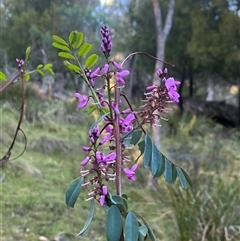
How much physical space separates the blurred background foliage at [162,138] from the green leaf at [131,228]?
1.72m

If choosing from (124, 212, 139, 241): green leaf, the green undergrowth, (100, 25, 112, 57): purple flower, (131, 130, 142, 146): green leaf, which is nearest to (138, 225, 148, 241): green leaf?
(124, 212, 139, 241): green leaf

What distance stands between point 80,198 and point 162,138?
3489mm

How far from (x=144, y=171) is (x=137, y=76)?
797 centimetres

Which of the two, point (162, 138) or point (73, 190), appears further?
point (162, 138)

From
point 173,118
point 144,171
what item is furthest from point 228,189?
point 173,118

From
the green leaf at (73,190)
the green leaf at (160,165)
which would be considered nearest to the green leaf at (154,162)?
the green leaf at (160,165)

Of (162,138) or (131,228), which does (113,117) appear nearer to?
(131,228)

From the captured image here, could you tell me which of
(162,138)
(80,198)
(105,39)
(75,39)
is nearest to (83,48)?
(75,39)

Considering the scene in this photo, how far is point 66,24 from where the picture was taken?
1077cm

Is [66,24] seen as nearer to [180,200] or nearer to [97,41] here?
[97,41]

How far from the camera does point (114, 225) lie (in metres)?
0.65

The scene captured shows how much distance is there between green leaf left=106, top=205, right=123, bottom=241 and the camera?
2.11 feet

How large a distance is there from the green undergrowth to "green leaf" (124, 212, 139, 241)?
1.69 m

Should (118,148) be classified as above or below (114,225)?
above
